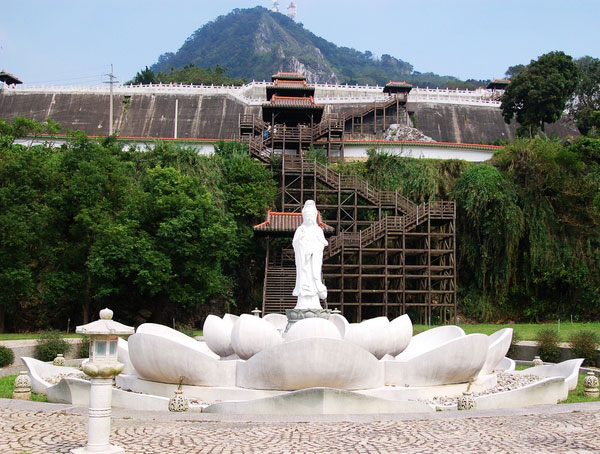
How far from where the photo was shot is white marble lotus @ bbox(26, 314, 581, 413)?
10.6 m

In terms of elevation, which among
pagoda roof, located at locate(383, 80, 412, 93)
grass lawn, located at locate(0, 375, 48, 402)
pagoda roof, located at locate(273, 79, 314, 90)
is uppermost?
pagoda roof, located at locate(383, 80, 412, 93)

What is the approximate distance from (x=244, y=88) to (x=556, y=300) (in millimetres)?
37427

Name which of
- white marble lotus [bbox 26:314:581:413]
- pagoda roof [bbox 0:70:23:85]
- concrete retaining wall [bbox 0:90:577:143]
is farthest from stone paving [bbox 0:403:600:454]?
pagoda roof [bbox 0:70:23:85]

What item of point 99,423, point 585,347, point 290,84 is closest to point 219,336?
point 99,423

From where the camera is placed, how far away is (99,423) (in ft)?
24.9

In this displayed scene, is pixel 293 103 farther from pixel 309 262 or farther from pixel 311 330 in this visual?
pixel 311 330

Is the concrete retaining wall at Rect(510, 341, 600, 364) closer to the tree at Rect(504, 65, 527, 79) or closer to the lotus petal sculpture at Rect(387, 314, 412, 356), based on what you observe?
the lotus petal sculpture at Rect(387, 314, 412, 356)

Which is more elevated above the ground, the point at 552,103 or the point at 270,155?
the point at 552,103

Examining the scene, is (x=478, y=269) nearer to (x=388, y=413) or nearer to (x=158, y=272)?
(x=158, y=272)

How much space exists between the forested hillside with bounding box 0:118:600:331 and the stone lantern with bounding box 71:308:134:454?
56.8ft

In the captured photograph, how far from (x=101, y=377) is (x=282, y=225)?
64.6 ft

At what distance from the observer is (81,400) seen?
11531 mm

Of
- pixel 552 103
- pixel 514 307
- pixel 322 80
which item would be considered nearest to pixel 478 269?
pixel 514 307

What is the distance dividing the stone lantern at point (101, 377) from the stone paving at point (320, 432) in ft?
1.23
